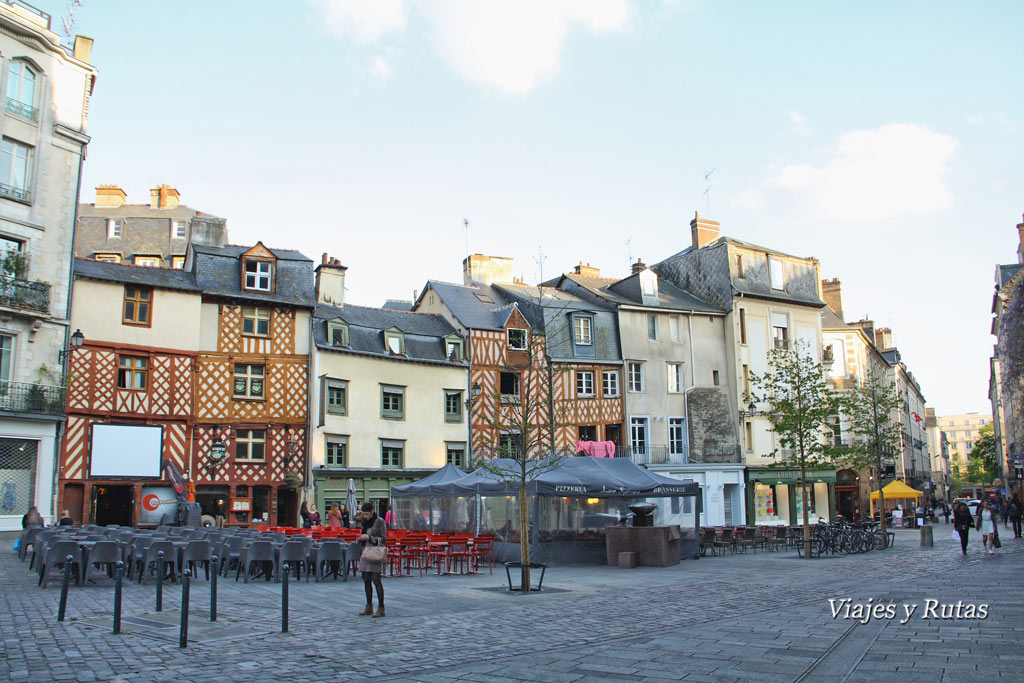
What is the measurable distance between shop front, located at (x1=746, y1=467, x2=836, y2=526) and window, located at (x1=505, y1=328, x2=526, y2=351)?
449 inches

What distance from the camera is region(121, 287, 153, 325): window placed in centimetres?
2680

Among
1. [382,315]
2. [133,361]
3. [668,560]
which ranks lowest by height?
[668,560]

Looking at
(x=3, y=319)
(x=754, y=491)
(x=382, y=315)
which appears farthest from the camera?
(x=754, y=491)

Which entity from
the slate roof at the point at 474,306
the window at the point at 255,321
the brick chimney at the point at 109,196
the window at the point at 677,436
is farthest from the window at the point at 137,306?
the brick chimney at the point at 109,196

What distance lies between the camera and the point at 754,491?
37781mm

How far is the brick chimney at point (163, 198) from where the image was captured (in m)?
49.4

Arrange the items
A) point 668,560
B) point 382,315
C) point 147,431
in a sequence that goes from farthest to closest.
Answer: point 382,315
point 147,431
point 668,560

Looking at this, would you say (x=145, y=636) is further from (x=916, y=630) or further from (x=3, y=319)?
(x=3, y=319)

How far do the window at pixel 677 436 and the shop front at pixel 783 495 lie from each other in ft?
10.3

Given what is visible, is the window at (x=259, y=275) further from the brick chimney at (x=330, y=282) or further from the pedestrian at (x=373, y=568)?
the pedestrian at (x=373, y=568)

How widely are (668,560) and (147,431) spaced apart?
16.6m

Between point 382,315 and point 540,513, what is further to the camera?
point 382,315

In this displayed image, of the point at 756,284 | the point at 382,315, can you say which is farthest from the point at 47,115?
the point at 756,284

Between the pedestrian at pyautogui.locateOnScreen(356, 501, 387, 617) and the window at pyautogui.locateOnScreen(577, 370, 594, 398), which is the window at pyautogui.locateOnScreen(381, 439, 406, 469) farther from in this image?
the pedestrian at pyautogui.locateOnScreen(356, 501, 387, 617)
